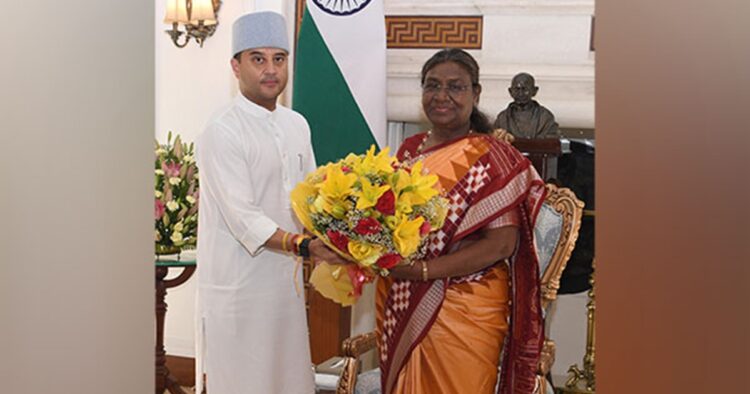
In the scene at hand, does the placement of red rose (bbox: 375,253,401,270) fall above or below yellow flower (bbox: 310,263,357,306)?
above

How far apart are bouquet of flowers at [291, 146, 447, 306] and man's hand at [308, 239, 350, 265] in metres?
0.15

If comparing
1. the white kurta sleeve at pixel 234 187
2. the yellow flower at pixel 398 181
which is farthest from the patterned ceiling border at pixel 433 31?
the yellow flower at pixel 398 181

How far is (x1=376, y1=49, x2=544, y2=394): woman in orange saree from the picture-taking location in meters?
2.48

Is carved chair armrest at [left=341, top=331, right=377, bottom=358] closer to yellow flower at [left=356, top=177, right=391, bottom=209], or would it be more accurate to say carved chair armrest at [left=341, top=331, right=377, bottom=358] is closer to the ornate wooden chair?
the ornate wooden chair

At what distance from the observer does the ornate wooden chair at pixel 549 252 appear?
268 centimetres

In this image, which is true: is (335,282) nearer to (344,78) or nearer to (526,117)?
(526,117)

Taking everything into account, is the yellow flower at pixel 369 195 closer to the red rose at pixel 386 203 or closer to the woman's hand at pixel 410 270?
the red rose at pixel 386 203

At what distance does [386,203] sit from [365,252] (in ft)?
0.48

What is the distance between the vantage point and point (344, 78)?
13.4 feet

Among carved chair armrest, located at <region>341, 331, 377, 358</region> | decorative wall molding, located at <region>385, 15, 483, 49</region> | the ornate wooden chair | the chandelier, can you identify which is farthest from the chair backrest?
the chandelier
